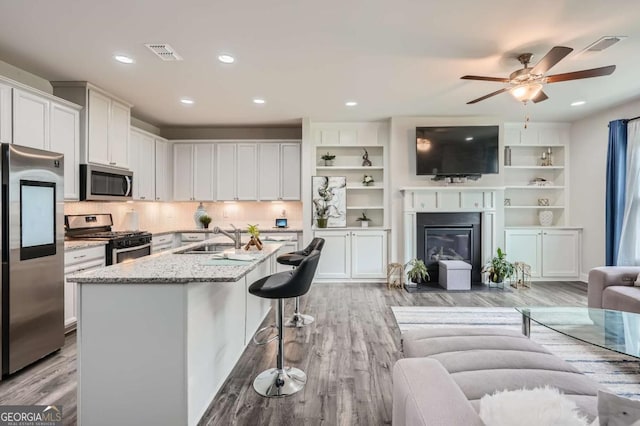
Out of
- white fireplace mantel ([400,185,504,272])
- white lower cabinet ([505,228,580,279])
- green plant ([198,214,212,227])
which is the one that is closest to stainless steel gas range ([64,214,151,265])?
green plant ([198,214,212,227])

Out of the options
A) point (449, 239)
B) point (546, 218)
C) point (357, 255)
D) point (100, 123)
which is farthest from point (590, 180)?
point (100, 123)

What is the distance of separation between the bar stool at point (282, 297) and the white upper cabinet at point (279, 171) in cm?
347

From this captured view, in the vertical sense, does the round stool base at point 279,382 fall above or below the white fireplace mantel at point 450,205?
below

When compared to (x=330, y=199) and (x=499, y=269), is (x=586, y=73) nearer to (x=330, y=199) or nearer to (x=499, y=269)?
(x=499, y=269)

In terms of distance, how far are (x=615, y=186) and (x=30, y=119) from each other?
276 inches

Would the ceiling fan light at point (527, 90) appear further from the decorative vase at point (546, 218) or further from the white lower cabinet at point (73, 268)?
the white lower cabinet at point (73, 268)

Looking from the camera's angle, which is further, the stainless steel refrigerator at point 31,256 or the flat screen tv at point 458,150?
the flat screen tv at point 458,150

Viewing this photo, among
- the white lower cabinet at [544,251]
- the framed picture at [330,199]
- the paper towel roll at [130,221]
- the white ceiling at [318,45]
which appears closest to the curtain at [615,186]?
the white ceiling at [318,45]

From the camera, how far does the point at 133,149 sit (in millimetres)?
4852

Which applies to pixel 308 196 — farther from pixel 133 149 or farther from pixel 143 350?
pixel 143 350

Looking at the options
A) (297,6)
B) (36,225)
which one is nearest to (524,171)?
(297,6)

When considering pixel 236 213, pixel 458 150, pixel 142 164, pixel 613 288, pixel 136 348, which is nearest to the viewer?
pixel 136 348

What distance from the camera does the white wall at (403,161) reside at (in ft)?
17.6

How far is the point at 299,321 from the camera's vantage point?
11.8 feet
